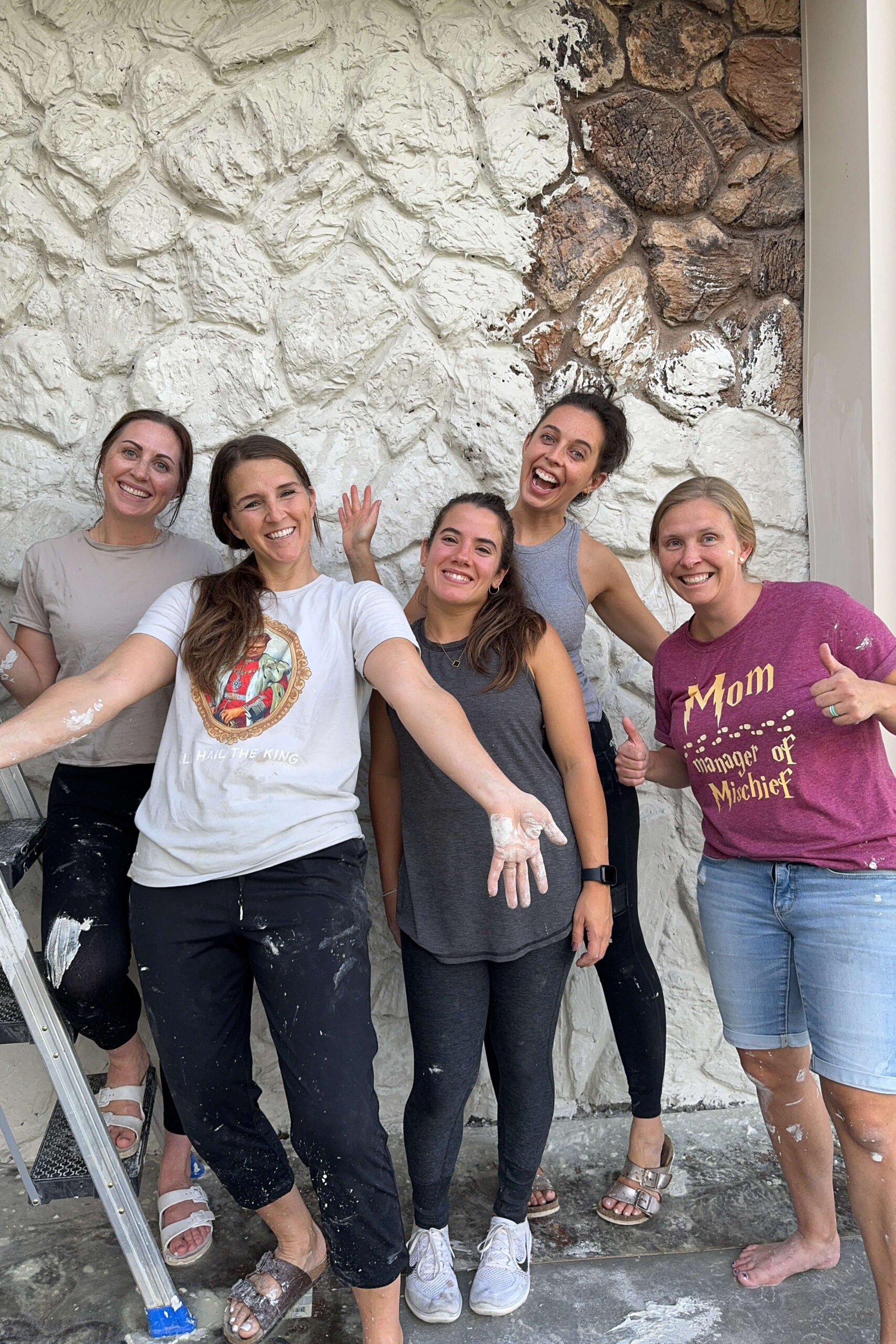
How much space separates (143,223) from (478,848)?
6.13 ft

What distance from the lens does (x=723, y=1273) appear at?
6.37 feet

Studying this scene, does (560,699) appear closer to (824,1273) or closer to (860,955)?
(860,955)

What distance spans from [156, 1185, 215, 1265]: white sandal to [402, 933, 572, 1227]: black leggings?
1.66 ft

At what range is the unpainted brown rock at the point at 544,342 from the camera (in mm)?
2527

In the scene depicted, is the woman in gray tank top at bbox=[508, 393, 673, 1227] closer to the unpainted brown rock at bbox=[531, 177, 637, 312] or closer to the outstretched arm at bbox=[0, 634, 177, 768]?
the unpainted brown rock at bbox=[531, 177, 637, 312]

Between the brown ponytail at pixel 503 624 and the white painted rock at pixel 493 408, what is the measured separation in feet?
1.88

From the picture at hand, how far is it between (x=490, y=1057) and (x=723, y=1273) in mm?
646

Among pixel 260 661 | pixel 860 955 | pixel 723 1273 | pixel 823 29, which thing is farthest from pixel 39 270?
pixel 723 1273

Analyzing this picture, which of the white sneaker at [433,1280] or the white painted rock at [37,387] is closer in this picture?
the white sneaker at [433,1280]

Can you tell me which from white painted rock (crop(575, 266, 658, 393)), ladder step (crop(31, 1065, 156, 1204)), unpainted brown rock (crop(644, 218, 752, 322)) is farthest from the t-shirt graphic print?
unpainted brown rock (crop(644, 218, 752, 322))

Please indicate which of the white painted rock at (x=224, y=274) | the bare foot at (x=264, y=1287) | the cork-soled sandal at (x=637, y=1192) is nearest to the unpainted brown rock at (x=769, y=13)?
the white painted rock at (x=224, y=274)

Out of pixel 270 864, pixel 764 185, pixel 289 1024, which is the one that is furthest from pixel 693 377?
pixel 289 1024

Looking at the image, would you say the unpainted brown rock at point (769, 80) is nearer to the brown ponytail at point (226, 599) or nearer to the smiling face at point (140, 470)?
the brown ponytail at point (226, 599)

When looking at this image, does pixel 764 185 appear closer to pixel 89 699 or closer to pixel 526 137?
pixel 526 137
